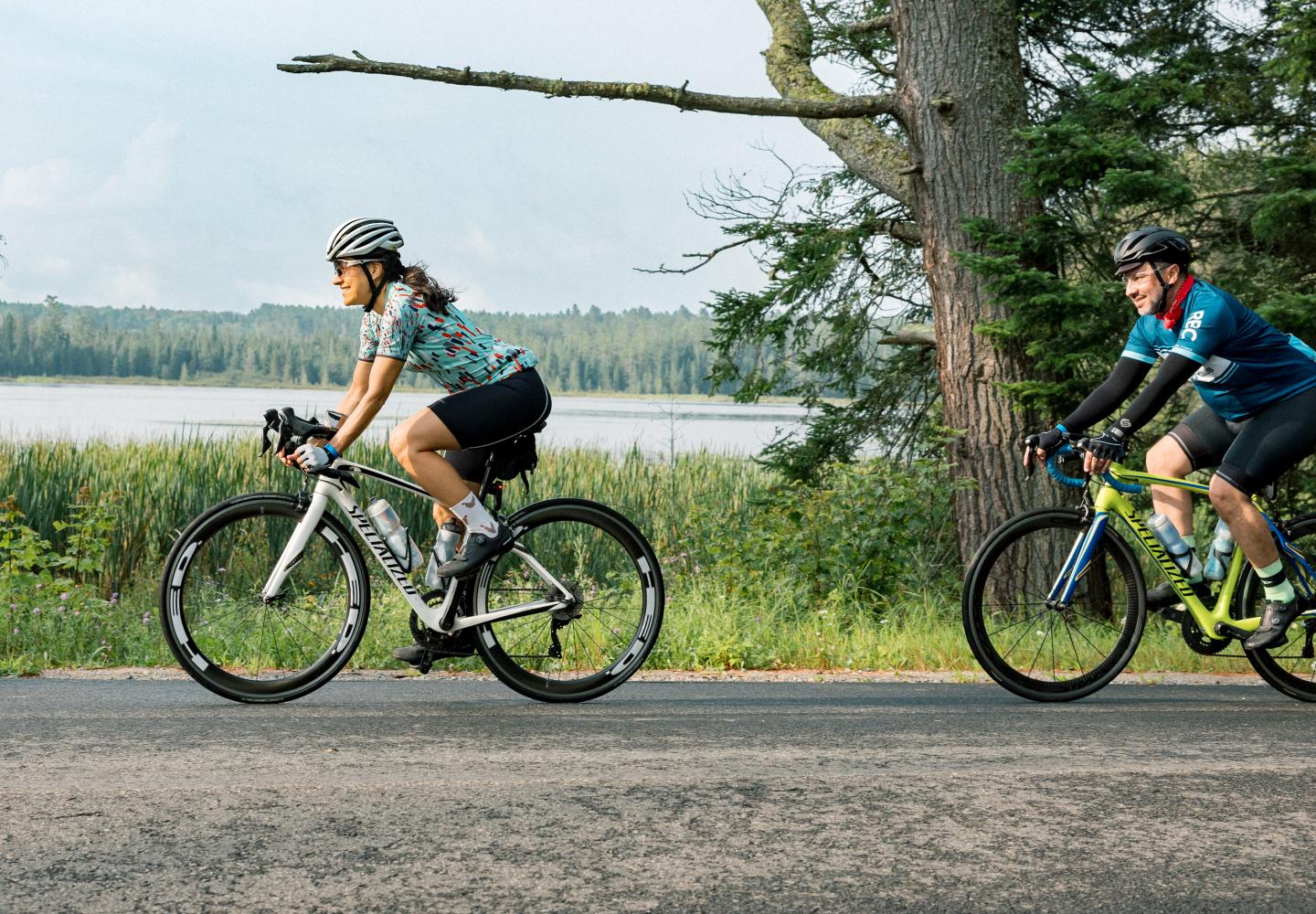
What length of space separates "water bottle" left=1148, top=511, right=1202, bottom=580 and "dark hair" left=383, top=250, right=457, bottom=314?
146 inches

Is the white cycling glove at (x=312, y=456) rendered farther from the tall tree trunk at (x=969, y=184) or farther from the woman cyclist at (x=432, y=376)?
the tall tree trunk at (x=969, y=184)

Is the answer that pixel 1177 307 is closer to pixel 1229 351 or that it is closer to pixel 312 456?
pixel 1229 351

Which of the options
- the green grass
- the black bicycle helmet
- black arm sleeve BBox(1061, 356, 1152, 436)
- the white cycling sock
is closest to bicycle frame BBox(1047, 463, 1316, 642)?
black arm sleeve BBox(1061, 356, 1152, 436)

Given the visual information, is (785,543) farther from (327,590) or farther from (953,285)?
(327,590)

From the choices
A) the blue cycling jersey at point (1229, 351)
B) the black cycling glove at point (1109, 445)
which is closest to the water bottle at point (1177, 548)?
the black cycling glove at point (1109, 445)

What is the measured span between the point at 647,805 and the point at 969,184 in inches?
294

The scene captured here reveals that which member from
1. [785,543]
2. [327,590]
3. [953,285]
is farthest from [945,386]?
[327,590]

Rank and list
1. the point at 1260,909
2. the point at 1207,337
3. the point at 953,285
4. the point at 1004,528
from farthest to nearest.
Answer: the point at 953,285 < the point at 1004,528 < the point at 1207,337 < the point at 1260,909

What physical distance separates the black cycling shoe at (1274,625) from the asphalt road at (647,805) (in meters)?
0.34

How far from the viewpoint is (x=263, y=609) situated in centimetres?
602

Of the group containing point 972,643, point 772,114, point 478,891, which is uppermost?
point 772,114

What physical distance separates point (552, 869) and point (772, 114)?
8.14 meters

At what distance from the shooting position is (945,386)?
10.8 meters

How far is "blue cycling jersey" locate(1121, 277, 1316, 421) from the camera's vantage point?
5.95 metres
